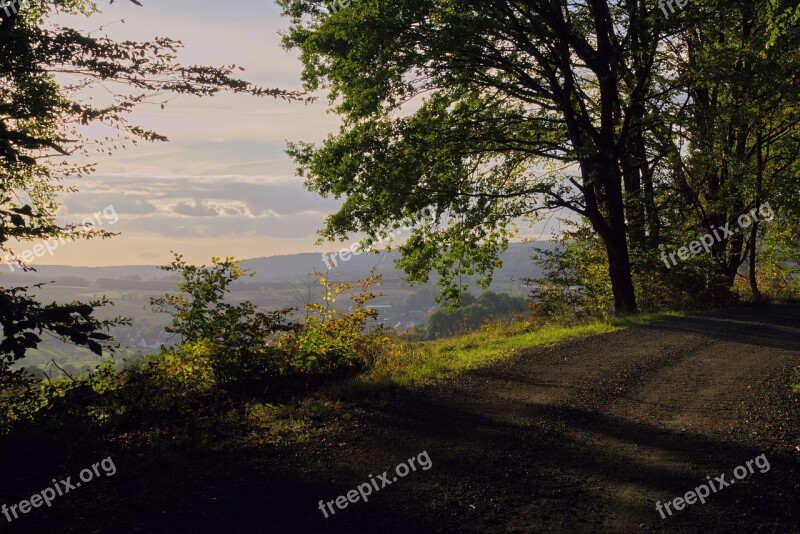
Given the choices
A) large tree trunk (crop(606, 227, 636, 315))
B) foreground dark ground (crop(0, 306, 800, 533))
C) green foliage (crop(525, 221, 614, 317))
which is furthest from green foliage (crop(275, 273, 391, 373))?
green foliage (crop(525, 221, 614, 317))

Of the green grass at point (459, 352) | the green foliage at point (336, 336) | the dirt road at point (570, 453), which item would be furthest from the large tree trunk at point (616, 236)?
the green foliage at point (336, 336)

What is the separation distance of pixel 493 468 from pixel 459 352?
23.7 feet

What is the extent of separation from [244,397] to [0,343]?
11.9ft

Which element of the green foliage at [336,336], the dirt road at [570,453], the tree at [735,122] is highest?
the tree at [735,122]

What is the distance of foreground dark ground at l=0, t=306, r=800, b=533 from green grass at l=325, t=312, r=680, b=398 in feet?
2.39

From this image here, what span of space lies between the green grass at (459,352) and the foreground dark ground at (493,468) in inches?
28.7

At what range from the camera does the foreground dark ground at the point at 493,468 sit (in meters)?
4.71

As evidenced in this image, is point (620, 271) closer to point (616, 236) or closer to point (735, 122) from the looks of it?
point (616, 236)

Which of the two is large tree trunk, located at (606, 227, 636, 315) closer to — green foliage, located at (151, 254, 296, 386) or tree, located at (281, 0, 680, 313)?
tree, located at (281, 0, 680, 313)

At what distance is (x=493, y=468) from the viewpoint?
5.77m

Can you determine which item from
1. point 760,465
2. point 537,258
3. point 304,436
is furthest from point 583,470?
point 537,258

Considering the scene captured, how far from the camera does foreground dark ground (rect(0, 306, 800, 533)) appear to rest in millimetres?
4711

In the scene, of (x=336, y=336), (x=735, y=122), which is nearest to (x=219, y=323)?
(x=336, y=336)

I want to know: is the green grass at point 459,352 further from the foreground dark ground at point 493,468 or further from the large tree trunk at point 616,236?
the large tree trunk at point 616,236
